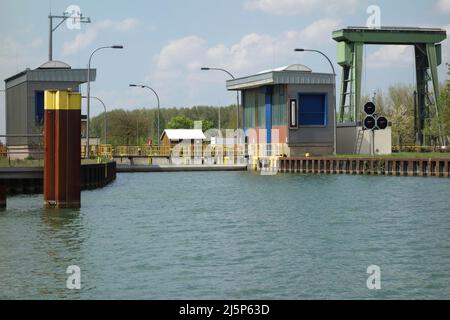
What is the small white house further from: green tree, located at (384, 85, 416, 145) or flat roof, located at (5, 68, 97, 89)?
flat roof, located at (5, 68, 97, 89)

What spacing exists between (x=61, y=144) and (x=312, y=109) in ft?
176

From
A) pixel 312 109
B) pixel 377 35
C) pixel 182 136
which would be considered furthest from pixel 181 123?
pixel 312 109

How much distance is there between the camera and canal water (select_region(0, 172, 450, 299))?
63.2 feet

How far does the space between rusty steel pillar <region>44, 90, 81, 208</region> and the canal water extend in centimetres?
105

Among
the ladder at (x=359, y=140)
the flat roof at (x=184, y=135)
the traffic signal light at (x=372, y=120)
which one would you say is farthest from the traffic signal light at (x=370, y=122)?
the flat roof at (x=184, y=135)

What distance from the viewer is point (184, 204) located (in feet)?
136

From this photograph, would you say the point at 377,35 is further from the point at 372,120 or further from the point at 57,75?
the point at 57,75

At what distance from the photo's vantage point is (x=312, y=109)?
3364 inches

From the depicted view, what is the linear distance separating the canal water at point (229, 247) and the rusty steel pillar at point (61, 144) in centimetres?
105

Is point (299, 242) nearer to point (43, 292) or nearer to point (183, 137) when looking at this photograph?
point (43, 292)

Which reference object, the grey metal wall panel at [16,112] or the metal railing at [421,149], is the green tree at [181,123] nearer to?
the metal railing at [421,149]

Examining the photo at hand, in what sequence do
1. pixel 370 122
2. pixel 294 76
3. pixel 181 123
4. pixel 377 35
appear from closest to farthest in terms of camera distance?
pixel 370 122
pixel 294 76
pixel 377 35
pixel 181 123
